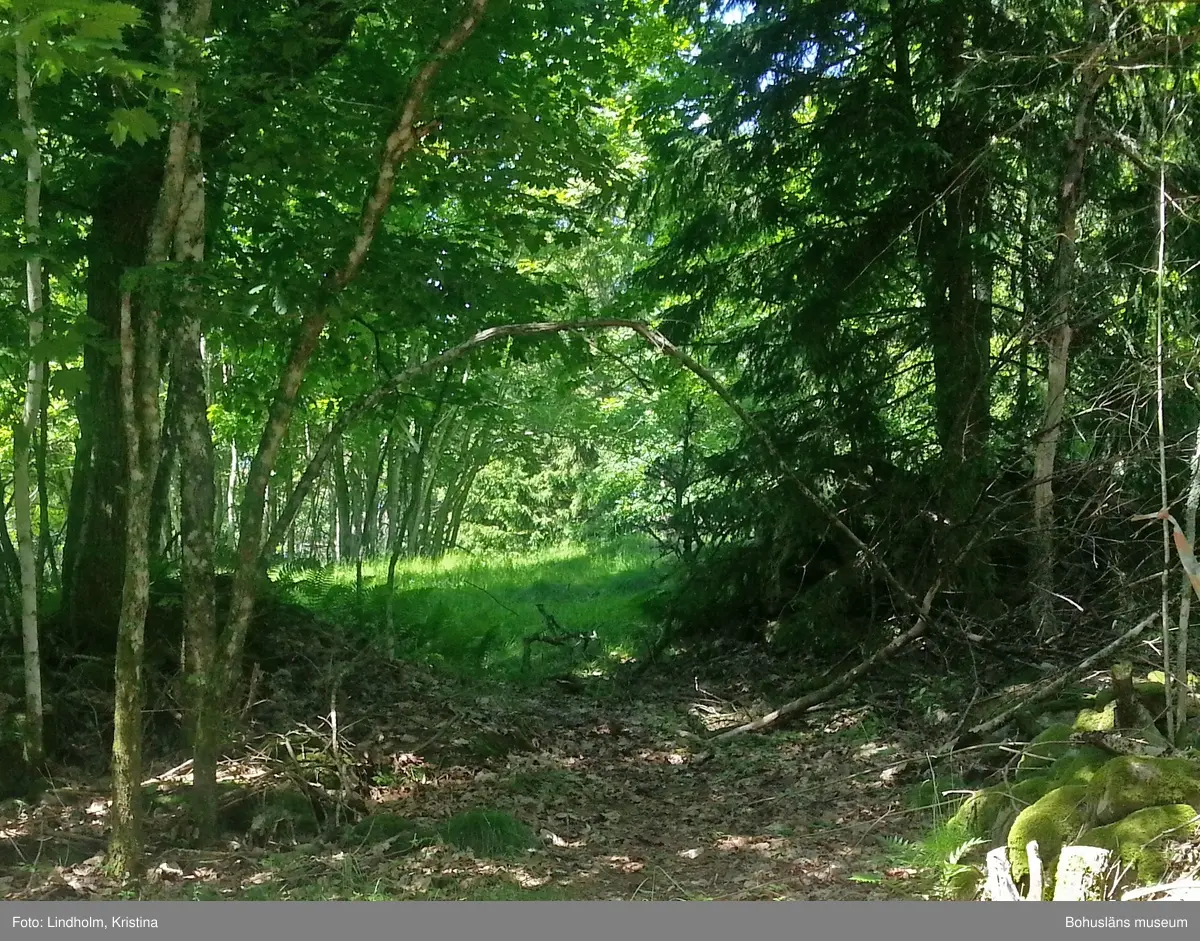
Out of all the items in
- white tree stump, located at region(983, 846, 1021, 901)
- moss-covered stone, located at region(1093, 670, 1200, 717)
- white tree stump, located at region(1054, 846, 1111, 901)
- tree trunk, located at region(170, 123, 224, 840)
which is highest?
tree trunk, located at region(170, 123, 224, 840)

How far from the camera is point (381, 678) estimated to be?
8883 mm

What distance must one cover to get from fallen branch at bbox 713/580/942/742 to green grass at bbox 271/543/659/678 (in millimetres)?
3051

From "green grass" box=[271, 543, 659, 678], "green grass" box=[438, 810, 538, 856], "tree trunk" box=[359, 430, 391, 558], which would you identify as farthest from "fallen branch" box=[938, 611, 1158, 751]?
"tree trunk" box=[359, 430, 391, 558]

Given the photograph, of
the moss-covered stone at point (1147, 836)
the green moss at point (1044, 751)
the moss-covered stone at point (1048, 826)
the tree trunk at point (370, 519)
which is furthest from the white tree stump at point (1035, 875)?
the tree trunk at point (370, 519)

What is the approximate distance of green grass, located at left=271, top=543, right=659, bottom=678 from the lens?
10.8 m

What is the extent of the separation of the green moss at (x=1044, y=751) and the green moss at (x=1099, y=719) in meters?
0.12

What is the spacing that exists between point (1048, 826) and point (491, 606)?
987 cm

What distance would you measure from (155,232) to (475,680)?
232 inches

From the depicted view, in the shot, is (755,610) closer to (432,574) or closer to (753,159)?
(753,159)

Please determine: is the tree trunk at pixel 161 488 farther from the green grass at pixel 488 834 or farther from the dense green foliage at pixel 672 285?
A: the green grass at pixel 488 834

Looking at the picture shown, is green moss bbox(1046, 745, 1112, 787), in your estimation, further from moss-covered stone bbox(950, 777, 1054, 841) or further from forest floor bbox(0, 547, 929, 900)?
forest floor bbox(0, 547, 929, 900)

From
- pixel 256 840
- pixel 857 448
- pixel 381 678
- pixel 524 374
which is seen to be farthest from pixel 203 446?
pixel 524 374

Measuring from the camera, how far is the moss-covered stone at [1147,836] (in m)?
4.20

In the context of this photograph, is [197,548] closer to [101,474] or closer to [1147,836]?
[101,474]
